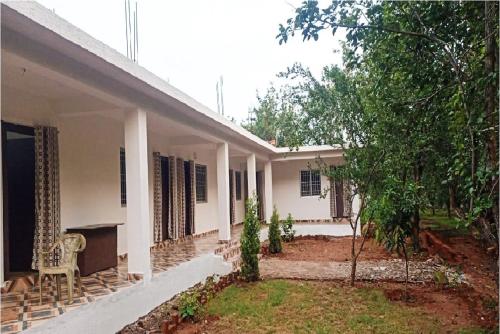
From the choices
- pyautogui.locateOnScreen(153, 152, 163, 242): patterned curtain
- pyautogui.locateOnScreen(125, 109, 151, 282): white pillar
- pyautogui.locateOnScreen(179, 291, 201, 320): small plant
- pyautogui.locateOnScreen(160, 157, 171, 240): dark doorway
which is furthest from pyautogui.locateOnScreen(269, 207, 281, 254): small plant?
pyautogui.locateOnScreen(125, 109, 151, 282): white pillar

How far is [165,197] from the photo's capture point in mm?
10383

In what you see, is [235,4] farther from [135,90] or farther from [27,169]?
[27,169]

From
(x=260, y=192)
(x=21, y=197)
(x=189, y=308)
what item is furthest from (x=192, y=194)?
(x=260, y=192)

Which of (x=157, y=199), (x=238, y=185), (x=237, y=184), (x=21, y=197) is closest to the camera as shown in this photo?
(x=21, y=197)

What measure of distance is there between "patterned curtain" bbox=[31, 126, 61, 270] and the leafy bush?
10.6 ft

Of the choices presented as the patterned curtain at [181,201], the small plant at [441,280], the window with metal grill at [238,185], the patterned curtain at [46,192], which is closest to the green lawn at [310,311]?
the small plant at [441,280]

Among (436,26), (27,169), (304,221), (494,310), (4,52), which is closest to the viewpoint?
(4,52)

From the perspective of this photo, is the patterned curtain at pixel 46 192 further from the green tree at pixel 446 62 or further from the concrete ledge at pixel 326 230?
the concrete ledge at pixel 326 230

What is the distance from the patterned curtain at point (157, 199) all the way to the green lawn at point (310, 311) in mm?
2853

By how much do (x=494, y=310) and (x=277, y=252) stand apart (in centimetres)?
617

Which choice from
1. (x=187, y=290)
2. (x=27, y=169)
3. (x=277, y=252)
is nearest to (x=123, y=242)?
(x=187, y=290)

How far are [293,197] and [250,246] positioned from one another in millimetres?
9664

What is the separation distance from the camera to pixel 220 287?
746 cm

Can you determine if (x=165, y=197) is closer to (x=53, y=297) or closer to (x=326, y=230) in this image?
(x=53, y=297)
